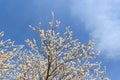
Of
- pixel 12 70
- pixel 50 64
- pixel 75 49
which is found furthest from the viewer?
pixel 12 70

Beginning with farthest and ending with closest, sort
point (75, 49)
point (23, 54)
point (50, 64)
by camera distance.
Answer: point (23, 54) < point (75, 49) < point (50, 64)

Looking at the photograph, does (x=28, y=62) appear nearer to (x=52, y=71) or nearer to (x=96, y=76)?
(x=52, y=71)

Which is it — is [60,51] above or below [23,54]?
below

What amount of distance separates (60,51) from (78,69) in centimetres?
144

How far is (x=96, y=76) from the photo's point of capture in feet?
63.5

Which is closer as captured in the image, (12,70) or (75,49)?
(75,49)

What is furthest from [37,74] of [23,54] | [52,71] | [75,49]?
[23,54]

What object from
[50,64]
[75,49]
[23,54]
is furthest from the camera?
[23,54]

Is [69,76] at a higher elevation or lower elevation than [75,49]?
lower

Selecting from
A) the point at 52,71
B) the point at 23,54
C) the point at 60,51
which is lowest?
the point at 52,71

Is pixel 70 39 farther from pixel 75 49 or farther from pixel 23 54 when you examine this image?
pixel 23 54

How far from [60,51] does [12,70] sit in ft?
13.1

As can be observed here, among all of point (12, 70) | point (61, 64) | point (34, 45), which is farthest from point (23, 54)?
point (61, 64)

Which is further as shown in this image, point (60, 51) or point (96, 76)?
point (96, 76)
